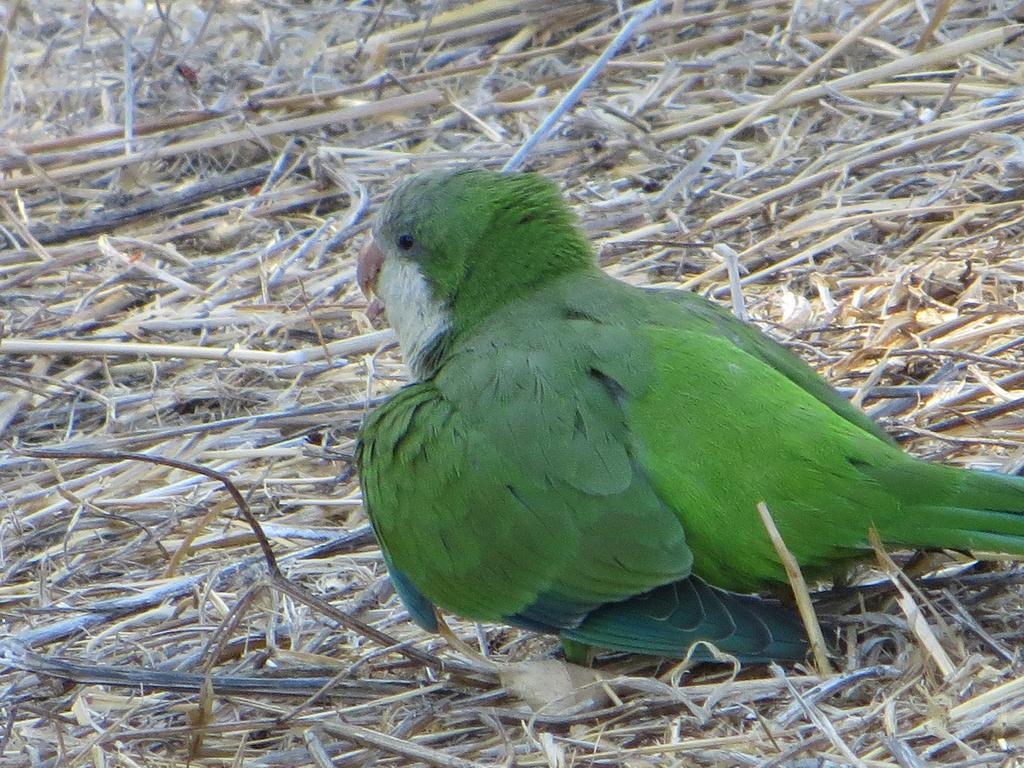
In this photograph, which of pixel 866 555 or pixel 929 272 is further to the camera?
pixel 929 272

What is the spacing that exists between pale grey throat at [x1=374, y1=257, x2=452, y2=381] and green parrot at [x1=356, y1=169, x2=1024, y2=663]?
0.62 feet

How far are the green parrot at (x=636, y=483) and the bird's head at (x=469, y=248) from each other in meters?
0.12

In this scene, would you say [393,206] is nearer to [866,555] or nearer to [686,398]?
[686,398]

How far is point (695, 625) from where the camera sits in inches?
114

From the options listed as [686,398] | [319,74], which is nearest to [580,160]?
[319,74]

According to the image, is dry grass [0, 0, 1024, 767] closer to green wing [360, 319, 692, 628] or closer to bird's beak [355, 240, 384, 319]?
green wing [360, 319, 692, 628]

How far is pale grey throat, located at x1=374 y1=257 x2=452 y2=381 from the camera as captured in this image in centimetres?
364

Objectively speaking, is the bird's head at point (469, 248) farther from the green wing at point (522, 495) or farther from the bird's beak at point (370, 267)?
the green wing at point (522, 495)

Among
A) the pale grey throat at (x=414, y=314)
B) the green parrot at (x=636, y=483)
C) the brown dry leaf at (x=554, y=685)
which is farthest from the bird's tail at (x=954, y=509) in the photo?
the pale grey throat at (x=414, y=314)

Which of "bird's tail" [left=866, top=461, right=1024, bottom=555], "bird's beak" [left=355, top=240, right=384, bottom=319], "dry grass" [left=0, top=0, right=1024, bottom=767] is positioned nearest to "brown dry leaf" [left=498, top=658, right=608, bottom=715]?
"dry grass" [left=0, top=0, right=1024, bottom=767]

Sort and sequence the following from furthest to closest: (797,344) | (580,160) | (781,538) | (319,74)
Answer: (319,74) → (580,160) → (797,344) → (781,538)

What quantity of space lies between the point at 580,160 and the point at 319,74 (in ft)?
4.64

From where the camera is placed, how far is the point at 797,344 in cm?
410

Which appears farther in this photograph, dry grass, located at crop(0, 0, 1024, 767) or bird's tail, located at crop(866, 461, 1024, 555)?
dry grass, located at crop(0, 0, 1024, 767)
